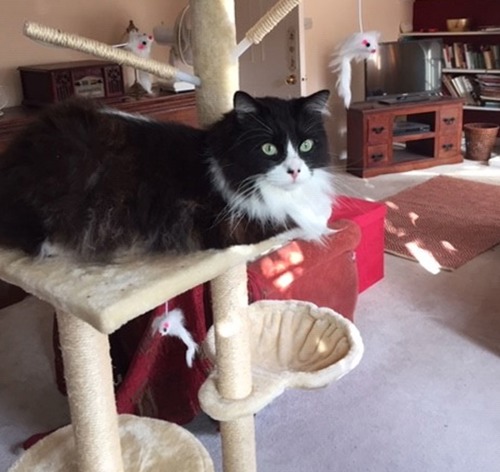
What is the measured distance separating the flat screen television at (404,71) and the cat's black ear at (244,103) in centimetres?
373

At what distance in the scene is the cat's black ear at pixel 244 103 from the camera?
43.3 inches

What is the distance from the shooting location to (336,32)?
4.70 metres

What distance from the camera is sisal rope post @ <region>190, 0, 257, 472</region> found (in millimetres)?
1167

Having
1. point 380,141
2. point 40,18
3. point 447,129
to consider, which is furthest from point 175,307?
point 447,129

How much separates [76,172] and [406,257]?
7.65 feet

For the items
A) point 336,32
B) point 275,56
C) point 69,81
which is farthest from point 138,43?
point 336,32

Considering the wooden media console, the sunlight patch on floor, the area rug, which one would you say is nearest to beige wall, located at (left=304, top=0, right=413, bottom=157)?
the wooden media console

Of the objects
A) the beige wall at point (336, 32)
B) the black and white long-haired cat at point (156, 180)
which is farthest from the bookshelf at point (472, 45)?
the black and white long-haired cat at point (156, 180)

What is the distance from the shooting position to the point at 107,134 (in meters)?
1.08

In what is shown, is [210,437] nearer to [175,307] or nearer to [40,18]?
[175,307]

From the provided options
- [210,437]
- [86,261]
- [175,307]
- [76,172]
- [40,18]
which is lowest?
[210,437]

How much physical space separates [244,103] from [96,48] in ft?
0.88

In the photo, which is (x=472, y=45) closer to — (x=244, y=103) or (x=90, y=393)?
(x=244, y=103)

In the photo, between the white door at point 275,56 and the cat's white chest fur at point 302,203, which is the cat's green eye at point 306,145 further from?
the white door at point 275,56
